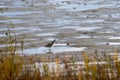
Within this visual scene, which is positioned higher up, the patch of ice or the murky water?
the patch of ice

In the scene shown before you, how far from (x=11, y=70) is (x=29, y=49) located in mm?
5204

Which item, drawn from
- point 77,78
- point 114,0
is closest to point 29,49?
point 77,78

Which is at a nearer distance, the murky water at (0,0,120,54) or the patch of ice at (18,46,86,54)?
the patch of ice at (18,46,86,54)

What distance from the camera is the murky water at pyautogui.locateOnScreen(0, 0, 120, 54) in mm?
13836

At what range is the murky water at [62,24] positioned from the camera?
13.8 m

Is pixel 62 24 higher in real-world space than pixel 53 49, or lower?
lower

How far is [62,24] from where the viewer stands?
17844mm

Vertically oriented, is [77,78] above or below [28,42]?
above

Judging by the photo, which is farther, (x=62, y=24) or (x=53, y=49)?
(x=62, y=24)

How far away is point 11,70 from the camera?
7301mm

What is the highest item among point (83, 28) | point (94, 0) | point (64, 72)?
point (64, 72)

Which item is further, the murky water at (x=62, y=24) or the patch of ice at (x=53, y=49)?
the murky water at (x=62, y=24)

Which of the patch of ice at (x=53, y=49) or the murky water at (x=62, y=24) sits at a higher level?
the patch of ice at (x=53, y=49)

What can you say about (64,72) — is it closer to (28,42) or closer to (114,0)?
(28,42)
